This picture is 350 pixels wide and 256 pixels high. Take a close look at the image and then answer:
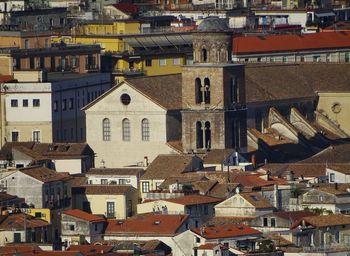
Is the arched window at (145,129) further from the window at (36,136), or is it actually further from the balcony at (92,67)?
the balcony at (92,67)

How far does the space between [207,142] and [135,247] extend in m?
25.5

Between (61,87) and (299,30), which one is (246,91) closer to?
(61,87)

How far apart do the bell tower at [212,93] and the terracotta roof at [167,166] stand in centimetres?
490

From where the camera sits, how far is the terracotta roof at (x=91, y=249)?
114188mm

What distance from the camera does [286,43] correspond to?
558ft

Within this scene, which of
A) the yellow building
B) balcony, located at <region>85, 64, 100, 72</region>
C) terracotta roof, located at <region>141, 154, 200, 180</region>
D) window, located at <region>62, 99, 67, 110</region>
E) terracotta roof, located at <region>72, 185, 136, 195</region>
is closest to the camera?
terracotta roof, located at <region>72, 185, 136, 195</region>

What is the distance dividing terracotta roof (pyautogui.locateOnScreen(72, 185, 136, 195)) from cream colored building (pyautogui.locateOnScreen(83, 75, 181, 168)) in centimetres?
1091

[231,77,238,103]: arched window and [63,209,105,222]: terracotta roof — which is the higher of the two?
[231,77,238,103]: arched window

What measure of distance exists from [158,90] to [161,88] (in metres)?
0.64

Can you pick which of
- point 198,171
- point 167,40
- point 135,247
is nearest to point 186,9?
point 167,40

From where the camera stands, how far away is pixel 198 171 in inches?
5305

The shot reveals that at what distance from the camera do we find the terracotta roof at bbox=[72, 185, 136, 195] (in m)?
130

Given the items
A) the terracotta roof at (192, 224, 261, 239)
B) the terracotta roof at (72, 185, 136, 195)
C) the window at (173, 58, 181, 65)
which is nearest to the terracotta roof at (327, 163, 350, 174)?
the terracotta roof at (72, 185, 136, 195)

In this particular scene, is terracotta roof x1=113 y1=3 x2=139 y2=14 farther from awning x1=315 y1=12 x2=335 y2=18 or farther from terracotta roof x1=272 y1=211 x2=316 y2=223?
terracotta roof x1=272 y1=211 x2=316 y2=223
